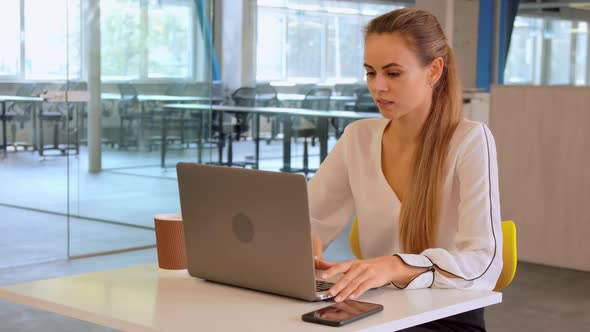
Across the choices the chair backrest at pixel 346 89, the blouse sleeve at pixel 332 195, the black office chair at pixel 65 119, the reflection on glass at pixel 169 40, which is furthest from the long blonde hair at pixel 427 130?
the chair backrest at pixel 346 89

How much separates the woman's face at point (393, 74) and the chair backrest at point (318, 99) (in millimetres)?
6804

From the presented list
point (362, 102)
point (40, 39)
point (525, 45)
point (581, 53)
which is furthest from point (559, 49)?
point (40, 39)

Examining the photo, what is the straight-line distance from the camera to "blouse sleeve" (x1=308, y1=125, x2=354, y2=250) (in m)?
2.43

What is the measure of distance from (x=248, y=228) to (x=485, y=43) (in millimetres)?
9055

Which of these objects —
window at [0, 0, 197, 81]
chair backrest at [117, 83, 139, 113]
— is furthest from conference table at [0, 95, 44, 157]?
chair backrest at [117, 83, 139, 113]

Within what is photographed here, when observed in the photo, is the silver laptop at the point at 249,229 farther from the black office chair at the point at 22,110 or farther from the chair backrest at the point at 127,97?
the chair backrest at the point at 127,97

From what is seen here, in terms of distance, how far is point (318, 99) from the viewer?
9.04 meters

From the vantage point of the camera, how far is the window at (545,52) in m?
10.4

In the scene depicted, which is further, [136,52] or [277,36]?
[277,36]

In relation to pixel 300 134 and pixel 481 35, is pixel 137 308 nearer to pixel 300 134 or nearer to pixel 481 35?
pixel 300 134

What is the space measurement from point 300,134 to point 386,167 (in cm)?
671

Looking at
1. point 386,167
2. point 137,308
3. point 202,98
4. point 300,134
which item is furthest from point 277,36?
point 137,308

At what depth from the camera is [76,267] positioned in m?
5.62

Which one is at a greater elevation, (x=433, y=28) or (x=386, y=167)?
(x=433, y=28)
